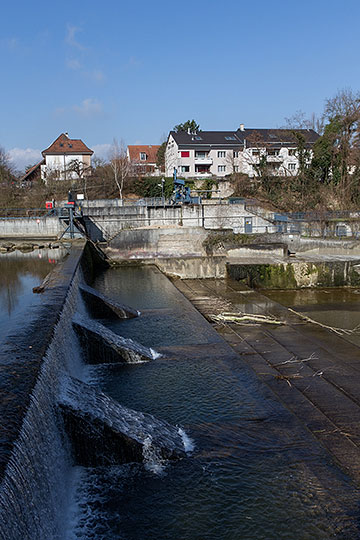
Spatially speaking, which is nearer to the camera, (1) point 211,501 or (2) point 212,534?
(2) point 212,534

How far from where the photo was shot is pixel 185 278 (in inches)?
920

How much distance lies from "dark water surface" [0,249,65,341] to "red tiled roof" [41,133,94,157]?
87.3 ft

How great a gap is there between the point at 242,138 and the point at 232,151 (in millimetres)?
3021

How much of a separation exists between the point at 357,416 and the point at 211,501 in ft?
11.9

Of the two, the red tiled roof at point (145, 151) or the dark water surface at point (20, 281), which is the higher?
the red tiled roof at point (145, 151)

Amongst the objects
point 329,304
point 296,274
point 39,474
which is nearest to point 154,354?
point 39,474

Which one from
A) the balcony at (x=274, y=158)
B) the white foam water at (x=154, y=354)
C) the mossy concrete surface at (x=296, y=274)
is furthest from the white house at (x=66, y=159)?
the white foam water at (x=154, y=354)

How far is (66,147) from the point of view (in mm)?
50250

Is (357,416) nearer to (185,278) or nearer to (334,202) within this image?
(185,278)

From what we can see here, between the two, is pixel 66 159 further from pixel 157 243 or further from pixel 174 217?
pixel 157 243

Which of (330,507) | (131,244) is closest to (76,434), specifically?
(330,507)

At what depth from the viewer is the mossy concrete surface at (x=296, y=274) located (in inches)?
872

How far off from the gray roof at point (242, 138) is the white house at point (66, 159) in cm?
1002

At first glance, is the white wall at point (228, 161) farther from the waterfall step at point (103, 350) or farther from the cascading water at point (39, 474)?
the cascading water at point (39, 474)
